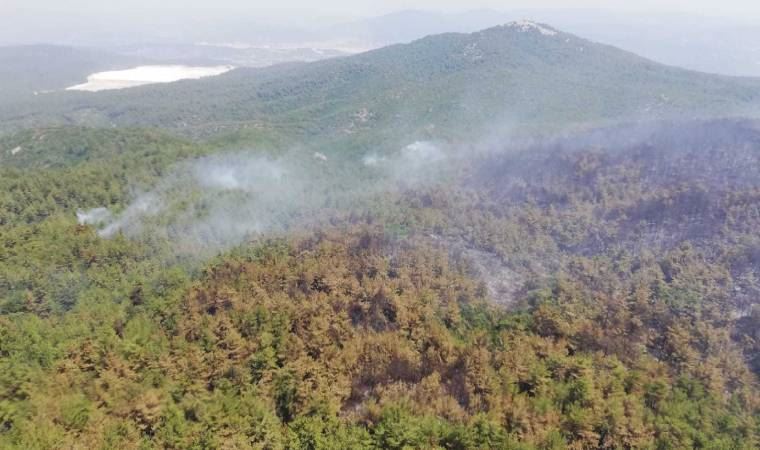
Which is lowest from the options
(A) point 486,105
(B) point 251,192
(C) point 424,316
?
(C) point 424,316

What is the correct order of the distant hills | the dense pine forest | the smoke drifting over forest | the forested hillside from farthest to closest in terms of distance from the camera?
1. the distant hills
2. the smoke drifting over forest
3. the dense pine forest
4. the forested hillside

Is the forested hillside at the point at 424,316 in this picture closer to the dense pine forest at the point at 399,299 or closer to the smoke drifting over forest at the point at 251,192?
the dense pine forest at the point at 399,299

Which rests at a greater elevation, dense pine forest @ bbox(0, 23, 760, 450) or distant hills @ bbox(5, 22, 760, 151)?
distant hills @ bbox(5, 22, 760, 151)

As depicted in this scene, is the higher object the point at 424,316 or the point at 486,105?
the point at 486,105

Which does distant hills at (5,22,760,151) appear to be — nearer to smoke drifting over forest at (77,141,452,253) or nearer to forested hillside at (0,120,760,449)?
smoke drifting over forest at (77,141,452,253)

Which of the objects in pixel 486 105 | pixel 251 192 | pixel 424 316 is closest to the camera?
pixel 424 316

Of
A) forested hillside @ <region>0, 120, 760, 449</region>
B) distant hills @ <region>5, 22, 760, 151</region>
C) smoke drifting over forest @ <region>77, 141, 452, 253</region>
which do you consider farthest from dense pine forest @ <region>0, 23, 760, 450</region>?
distant hills @ <region>5, 22, 760, 151</region>

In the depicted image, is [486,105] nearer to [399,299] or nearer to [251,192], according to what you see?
[251,192]

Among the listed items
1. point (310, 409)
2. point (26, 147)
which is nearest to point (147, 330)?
point (310, 409)

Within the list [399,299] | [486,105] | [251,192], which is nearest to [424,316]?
[399,299]

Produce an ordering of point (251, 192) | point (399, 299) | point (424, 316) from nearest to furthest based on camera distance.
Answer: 1. point (424, 316)
2. point (399, 299)
3. point (251, 192)

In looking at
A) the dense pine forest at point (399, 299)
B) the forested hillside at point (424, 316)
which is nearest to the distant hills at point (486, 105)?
the dense pine forest at point (399, 299)
